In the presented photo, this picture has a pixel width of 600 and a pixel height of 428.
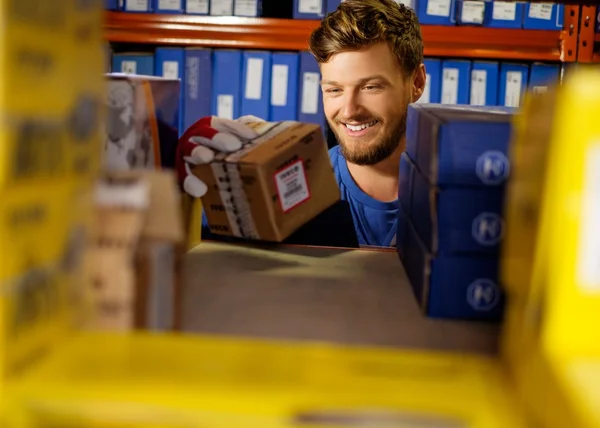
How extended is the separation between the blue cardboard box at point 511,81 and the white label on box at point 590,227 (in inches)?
84.5

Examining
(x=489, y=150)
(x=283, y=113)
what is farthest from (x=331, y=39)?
(x=489, y=150)

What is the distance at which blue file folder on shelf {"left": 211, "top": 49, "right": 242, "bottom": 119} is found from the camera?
2443 mm

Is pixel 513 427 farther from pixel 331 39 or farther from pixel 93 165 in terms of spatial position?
pixel 331 39

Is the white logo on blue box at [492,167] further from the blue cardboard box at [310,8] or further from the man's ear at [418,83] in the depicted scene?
the blue cardboard box at [310,8]

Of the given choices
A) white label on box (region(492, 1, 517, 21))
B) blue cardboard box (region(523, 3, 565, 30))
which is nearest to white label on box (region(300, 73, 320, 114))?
white label on box (region(492, 1, 517, 21))

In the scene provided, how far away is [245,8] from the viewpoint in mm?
2406

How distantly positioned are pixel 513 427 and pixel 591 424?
7 cm

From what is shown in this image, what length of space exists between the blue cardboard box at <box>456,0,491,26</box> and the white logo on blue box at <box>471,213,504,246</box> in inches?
69.8

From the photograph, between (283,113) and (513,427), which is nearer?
(513,427)

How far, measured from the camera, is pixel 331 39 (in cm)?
208

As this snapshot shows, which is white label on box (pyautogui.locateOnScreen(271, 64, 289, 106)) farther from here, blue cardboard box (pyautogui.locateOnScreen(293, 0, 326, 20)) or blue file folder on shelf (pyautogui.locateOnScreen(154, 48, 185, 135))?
blue file folder on shelf (pyautogui.locateOnScreen(154, 48, 185, 135))

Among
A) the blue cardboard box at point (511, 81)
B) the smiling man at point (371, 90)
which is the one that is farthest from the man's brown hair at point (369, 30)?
the blue cardboard box at point (511, 81)

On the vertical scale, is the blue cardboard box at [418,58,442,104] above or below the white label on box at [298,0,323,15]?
below

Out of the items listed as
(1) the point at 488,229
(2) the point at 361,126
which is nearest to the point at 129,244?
(1) the point at 488,229
